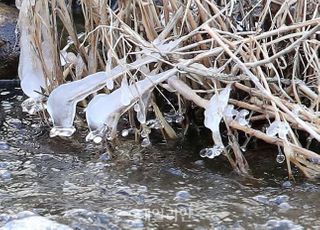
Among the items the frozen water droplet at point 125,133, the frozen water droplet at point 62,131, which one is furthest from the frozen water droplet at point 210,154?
the frozen water droplet at point 62,131

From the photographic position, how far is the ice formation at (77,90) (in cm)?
272

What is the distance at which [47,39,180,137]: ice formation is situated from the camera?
8.92 ft

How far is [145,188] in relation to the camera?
2.59 meters

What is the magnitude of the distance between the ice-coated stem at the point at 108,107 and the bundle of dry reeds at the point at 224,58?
0.05 meters

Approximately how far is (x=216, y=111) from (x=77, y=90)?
0.57 metres

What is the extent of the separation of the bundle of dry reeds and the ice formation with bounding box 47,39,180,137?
0.02 m

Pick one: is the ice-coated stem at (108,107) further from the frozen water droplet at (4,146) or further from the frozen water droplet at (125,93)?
the frozen water droplet at (4,146)

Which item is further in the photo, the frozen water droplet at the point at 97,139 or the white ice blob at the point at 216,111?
the frozen water droplet at the point at 97,139

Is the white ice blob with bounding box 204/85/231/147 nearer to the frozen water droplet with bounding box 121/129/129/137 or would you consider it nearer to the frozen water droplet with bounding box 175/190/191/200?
the frozen water droplet with bounding box 175/190/191/200

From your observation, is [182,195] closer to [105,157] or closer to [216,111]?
[216,111]

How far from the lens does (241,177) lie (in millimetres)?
2660

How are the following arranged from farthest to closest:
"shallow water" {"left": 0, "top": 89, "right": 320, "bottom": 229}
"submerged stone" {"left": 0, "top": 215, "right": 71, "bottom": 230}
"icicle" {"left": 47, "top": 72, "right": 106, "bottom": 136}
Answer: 1. "icicle" {"left": 47, "top": 72, "right": 106, "bottom": 136}
2. "shallow water" {"left": 0, "top": 89, "right": 320, "bottom": 229}
3. "submerged stone" {"left": 0, "top": 215, "right": 71, "bottom": 230}

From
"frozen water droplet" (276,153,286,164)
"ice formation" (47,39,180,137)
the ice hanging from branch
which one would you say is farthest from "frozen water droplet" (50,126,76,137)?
"frozen water droplet" (276,153,286,164)

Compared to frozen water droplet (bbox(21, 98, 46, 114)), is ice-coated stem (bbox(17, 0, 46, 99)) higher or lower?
higher
